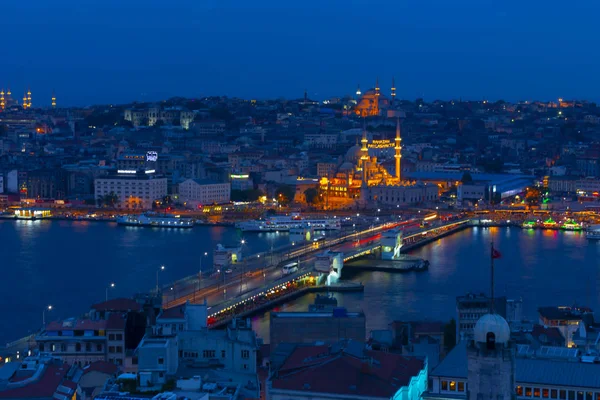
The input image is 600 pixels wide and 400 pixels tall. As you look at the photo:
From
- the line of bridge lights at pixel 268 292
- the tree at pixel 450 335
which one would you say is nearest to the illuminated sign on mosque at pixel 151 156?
the line of bridge lights at pixel 268 292

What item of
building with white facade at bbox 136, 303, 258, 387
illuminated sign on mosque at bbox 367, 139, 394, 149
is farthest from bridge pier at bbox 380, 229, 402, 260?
illuminated sign on mosque at bbox 367, 139, 394, 149

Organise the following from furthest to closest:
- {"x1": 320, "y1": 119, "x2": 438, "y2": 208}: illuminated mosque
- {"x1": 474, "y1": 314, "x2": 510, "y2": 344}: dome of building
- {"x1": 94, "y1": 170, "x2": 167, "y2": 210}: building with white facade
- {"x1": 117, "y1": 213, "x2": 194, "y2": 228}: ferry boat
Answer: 1. {"x1": 320, "y1": 119, "x2": 438, "y2": 208}: illuminated mosque
2. {"x1": 94, "y1": 170, "x2": 167, "y2": 210}: building with white facade
3. {"x1": 117, "y1": 213, "x2": 194, "y2": 228}: ferry boat
4. {"x1": 474, "y1": 314, "x2": 510, "y2": 344}: dome of building

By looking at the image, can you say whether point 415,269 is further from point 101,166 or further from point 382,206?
point 101,166

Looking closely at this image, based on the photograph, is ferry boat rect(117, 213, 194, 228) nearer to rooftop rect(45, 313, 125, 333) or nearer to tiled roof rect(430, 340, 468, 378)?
rooftop rect(45, 313, 125, 333)

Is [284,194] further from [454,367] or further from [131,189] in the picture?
[454,367]

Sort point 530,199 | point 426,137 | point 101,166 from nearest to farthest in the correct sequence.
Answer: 1. point 530,199
2. point 101,166
3. point 426,137

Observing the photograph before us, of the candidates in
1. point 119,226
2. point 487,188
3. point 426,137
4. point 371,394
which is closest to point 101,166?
point 119,226

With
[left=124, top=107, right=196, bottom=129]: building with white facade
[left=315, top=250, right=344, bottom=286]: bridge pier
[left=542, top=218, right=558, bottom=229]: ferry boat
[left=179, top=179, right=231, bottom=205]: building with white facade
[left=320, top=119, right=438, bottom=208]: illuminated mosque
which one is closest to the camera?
[left=315, top=250, right=344, bottom=286]: bridge pier
